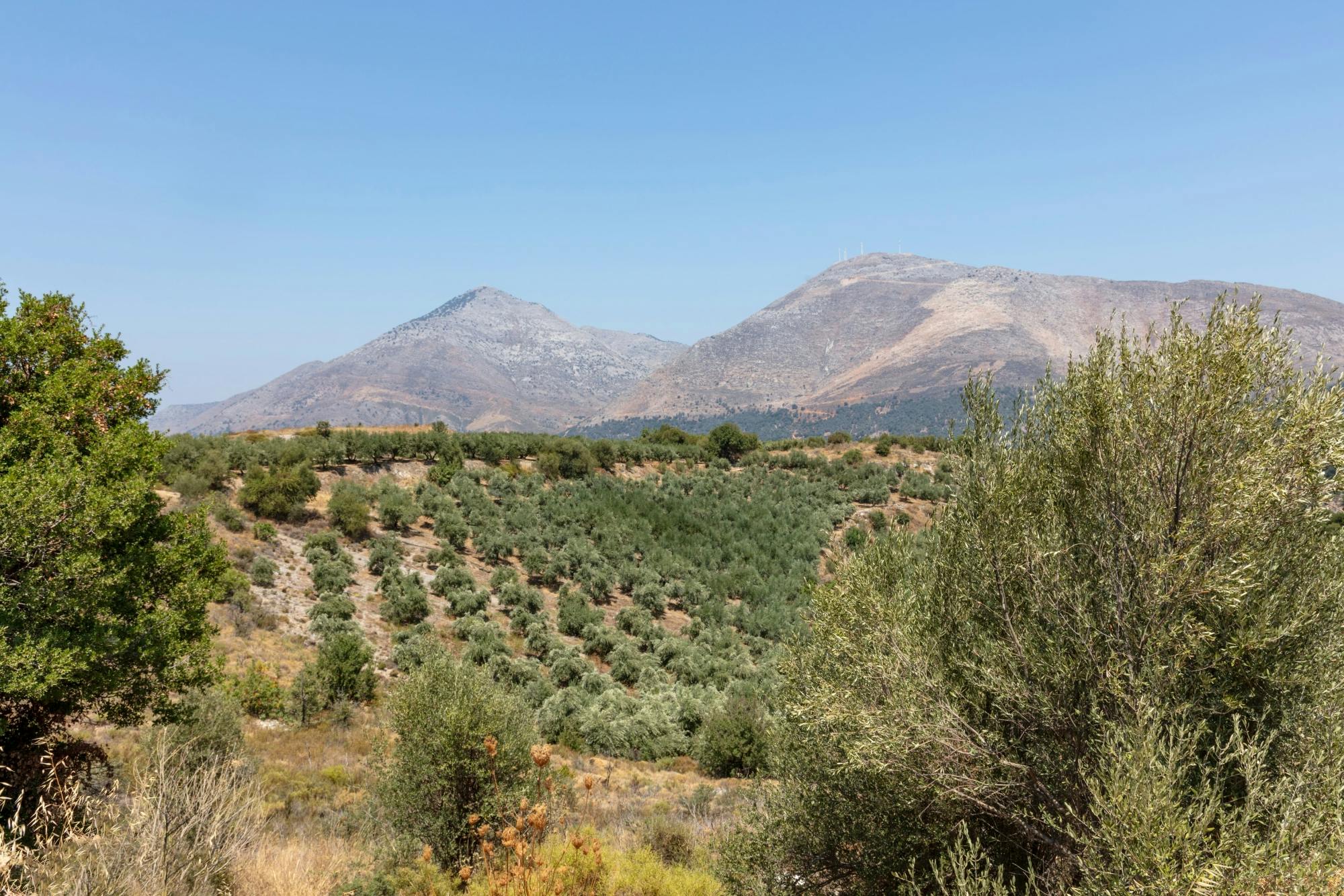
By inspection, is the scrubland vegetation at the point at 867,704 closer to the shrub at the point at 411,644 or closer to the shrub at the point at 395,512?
the shrub at the point at 411,644

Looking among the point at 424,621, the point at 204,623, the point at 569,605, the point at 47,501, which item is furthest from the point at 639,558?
the point at 47,501

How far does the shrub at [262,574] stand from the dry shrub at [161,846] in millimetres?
15839

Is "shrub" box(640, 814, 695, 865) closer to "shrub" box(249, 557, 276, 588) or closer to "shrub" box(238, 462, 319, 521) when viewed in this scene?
"shrub" box(249, 557, 276, 588)

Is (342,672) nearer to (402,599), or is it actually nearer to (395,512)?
(402,599)

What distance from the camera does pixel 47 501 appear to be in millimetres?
7859

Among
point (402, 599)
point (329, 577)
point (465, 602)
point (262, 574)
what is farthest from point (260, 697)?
point (465, 602)

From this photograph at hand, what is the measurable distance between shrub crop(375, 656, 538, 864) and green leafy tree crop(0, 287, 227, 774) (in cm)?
348

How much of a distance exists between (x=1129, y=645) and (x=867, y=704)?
223 centimetres

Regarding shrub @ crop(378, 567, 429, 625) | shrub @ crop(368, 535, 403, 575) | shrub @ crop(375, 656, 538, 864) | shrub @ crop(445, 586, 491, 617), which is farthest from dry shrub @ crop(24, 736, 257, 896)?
shrub @ crop(368, 535, 403, 575)

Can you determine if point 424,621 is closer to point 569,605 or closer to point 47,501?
point 569,605

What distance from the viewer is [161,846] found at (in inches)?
243

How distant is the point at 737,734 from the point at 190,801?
1184cm

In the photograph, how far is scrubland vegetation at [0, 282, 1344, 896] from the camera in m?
5.08

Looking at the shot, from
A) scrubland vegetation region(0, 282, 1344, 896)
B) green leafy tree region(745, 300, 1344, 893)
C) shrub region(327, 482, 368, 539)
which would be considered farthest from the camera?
shrub region(327, 482, 368, 539)
